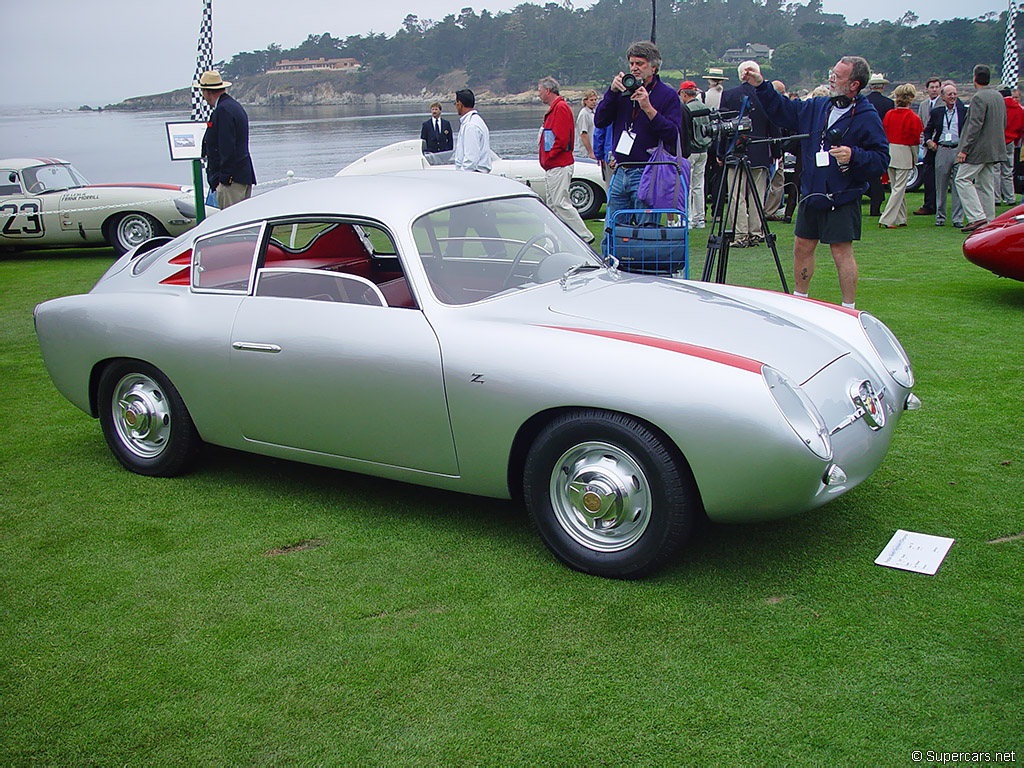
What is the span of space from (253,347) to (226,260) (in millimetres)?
575

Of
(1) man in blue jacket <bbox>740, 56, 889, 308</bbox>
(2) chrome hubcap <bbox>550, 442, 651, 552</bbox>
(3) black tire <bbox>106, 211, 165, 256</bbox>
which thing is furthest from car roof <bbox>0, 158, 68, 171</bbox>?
(2) chrome hubcap <bbox>550, 442, 651, 552</bbox>

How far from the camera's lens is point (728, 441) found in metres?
2.74

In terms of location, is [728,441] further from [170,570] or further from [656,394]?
[170,570]

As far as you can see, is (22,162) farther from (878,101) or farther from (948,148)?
(948,148)

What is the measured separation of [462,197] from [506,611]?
1885 millimetres

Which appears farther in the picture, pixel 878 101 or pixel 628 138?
pixel 878 101

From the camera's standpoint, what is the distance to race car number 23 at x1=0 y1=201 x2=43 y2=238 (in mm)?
10938

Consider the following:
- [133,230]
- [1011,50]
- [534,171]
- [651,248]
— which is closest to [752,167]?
[534,171]

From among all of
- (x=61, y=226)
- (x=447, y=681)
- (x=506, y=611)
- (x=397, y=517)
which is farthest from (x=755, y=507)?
(x=61, y=226)

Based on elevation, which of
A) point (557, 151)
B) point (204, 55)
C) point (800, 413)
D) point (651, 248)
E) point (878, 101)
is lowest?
point (800, 413)

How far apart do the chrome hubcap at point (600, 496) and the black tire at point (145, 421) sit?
192 centimetres

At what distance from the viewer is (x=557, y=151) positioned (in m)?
9.87

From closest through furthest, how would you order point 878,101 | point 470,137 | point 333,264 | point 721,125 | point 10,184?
point 333,264
point 721,125
point 470,137
point 10,184
point 878,101

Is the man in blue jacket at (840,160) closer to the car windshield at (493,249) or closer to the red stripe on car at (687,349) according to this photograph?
the car windshield at (493,249)
